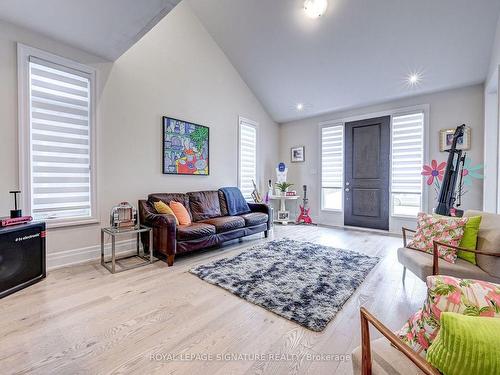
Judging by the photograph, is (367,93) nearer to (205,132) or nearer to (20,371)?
(205,132)

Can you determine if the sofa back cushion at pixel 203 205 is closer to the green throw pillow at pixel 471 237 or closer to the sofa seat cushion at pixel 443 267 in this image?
the sofa seat cushion at pixel 443 267

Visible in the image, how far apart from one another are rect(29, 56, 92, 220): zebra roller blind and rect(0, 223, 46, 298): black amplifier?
470 millimetres

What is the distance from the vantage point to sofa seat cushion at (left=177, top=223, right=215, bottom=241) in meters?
3.00

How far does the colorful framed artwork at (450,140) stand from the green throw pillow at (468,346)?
174 inches

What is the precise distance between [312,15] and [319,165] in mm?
2949

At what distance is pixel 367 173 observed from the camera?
16.2ft

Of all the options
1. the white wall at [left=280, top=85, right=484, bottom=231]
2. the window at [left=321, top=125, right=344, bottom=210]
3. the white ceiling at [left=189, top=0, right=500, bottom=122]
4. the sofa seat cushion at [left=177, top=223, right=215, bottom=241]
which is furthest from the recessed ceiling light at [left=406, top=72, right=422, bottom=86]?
the sofa seat cushion at [left=177, top=223, right=215, bottom=241]

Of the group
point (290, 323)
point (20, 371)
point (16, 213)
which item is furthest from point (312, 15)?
point (20, 371)

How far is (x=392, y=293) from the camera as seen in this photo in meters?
2.23

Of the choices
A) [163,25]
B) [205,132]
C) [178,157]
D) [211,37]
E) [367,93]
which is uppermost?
[211,37]

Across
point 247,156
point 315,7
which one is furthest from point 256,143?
point 315,7

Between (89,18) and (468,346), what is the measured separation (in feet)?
11.2

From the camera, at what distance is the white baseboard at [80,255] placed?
2.75m

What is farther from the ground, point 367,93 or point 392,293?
point 367,93
